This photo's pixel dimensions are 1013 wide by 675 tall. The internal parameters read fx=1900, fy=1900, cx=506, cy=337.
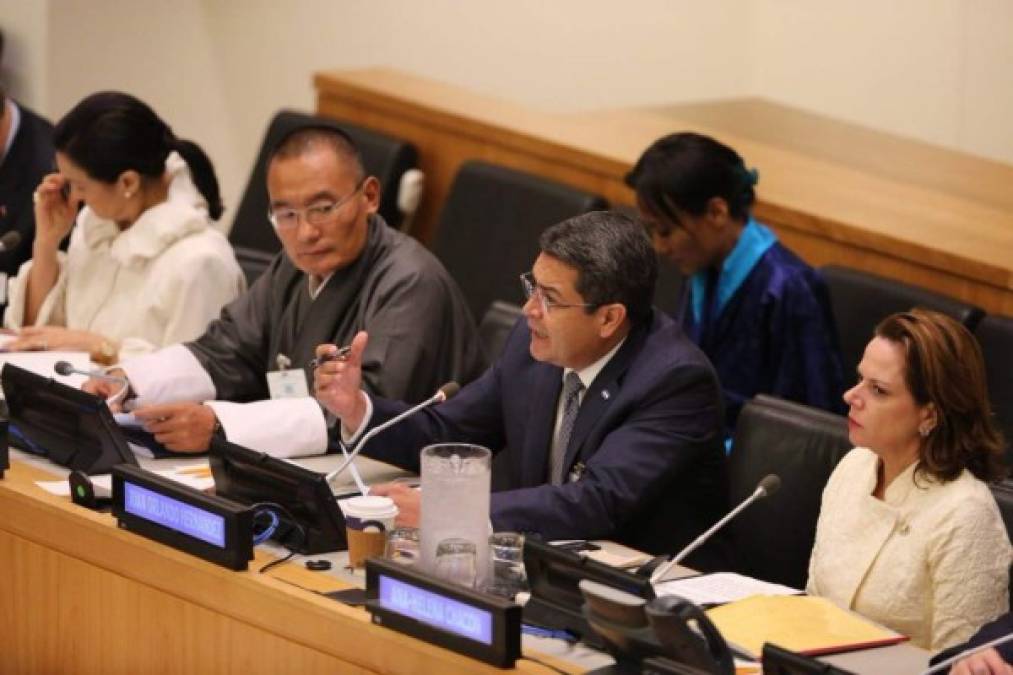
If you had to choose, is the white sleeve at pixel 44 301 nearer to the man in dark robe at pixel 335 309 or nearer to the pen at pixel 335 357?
the man in dark robe at pixel 335 309

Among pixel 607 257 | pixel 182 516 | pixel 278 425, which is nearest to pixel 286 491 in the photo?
pixel 182 516

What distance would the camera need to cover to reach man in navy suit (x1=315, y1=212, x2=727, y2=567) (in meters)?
3.10

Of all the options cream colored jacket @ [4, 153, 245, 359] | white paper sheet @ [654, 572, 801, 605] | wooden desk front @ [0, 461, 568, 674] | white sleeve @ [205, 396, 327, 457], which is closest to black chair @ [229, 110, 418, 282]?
cream colored jacket @ [4, 153, 245, 359]

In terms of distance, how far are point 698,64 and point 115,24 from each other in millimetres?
2237

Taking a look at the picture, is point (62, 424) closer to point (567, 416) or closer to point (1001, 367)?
point (567, 416)

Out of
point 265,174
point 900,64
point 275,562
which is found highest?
point 900,64

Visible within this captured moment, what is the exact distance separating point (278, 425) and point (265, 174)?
6.98ft

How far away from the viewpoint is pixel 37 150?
505 centimetres

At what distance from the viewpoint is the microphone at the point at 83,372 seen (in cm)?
347

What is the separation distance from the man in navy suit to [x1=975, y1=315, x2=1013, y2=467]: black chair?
0.83 metres

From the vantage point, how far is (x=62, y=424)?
331cm

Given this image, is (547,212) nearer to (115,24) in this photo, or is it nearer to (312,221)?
(312,221)

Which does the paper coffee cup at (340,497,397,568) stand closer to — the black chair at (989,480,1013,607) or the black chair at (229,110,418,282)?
the black chair at (989,480,1013,607)

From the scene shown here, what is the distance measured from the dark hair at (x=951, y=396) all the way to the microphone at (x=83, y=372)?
60.2 inches
